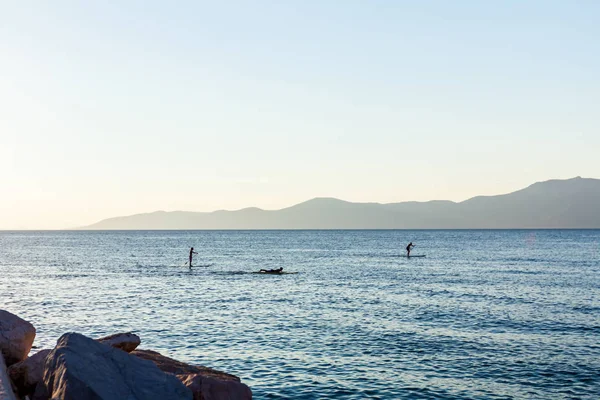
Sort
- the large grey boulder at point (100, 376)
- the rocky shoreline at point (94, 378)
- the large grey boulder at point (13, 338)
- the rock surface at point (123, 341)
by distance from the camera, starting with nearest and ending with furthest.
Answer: the large grey boulder at point (100, 376) → the rocky shoreline at point (94, 378) → the large grey boulder at point (13, 338) → the rock surface at point (123, 341)

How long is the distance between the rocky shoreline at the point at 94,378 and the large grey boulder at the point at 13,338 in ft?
0.11

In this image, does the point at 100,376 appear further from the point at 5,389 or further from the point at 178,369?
the point at 178,369

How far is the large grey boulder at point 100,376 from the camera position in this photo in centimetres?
1286

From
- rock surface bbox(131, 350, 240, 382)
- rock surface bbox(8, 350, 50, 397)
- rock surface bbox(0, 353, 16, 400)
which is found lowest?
rock surface bbox(131, 350, 240, 382)

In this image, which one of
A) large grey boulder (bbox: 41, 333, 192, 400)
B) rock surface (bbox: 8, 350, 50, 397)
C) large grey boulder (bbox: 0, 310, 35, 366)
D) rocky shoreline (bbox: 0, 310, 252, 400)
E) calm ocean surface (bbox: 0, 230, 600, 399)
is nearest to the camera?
large grey boulder (bbox: 41, 333, 192, 400)

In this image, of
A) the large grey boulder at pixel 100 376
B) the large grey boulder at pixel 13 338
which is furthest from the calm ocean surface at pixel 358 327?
the large grey boulder at pixel 13 338

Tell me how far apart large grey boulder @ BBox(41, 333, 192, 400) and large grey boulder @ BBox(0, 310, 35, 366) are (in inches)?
167

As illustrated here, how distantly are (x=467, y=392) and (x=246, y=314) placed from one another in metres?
20.9

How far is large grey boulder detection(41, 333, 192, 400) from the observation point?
42.2 feet

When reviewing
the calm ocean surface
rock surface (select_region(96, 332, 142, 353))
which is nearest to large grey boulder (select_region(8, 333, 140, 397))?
rock surface (select_region(96, 332, 142, 353))

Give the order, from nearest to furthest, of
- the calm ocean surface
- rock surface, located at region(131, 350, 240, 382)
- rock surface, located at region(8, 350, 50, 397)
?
rock surface, located at region(8, 350, 50, 397) → rock surface, located at region(131, 350, 240, 382) → the calm ocean surface

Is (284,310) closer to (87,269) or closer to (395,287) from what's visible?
(395,287)

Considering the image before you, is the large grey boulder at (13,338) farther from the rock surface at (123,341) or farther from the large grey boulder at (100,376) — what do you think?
the large grey boulder at (100,376)

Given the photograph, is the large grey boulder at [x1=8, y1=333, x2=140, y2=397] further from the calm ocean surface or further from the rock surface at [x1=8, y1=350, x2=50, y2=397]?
the calm ocean surface
